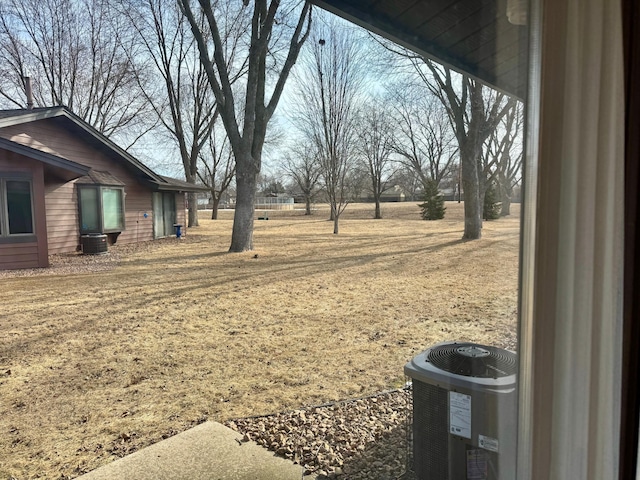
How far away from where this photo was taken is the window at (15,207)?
5.57 metres

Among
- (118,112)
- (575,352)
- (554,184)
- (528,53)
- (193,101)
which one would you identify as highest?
(193,101)

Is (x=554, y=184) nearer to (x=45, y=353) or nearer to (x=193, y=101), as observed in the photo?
(x=45, y=353)

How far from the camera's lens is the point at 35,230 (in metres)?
5.83

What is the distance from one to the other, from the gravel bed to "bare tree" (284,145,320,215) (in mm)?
12519

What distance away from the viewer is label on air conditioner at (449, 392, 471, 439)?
3.54ft

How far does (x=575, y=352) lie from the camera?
725 mm

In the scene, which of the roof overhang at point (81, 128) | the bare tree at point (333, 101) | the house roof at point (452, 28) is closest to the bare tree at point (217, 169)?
the bare tree at point (333, 101)

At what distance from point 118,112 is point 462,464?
27.4ft

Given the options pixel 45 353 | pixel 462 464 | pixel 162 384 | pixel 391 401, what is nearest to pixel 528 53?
pixel 462 464

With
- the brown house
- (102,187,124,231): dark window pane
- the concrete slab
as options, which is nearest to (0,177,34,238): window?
the brown house

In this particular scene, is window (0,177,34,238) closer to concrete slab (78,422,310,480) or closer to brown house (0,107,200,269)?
brown house (0,107,200,269)

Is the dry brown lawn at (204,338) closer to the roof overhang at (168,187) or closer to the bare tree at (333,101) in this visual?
the bare tree at (333,101)

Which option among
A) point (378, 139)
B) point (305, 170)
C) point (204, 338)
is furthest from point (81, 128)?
point (305, 170)

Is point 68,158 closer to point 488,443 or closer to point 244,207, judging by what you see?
point 244,207
